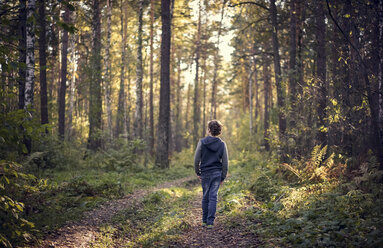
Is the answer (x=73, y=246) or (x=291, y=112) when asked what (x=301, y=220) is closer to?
(x=73, y=246)

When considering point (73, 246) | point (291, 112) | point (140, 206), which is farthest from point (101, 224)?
point (291, 112)

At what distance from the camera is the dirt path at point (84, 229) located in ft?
16.6

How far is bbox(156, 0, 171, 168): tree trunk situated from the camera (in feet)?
52.7

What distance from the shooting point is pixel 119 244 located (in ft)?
18.3


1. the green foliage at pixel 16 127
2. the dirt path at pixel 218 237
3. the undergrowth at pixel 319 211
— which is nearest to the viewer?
the green foliage at pixel 16 127

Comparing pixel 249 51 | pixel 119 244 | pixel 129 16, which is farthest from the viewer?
pixel 249 51

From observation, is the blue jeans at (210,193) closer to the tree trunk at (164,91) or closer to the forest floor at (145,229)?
the forest floor at (145,229)

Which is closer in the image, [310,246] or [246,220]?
[310,246]

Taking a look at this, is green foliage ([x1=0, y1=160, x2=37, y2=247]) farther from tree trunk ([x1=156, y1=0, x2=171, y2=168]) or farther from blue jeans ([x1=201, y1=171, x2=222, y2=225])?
tree trunk ([x1=156, y1=0, x2=171, y2=168])

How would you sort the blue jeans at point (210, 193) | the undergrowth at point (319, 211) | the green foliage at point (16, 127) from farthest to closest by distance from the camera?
the blue jeans at point (210, 193) < the undergrowth at point (319, 211) < the green foliage at point (16, 127)

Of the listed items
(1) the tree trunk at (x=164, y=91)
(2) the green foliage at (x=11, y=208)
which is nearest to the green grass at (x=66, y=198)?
(2) the green foliage at (x=11, y=208)

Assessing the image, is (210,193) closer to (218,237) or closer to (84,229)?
(218,237)

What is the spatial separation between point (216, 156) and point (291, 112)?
611 centimetres

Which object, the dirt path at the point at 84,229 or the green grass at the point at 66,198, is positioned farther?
the green grass at the point at 66,198
